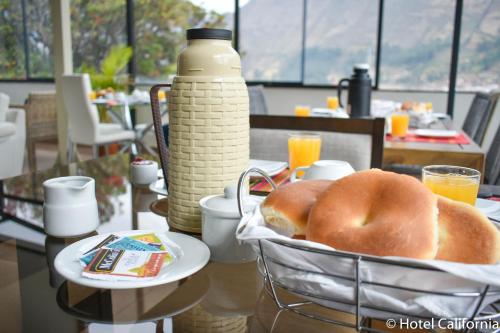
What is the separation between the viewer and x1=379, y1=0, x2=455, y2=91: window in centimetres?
492

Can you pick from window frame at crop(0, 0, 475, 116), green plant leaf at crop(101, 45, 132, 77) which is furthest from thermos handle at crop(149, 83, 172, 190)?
green plant leaf at crop(101, 45, 132, 77)

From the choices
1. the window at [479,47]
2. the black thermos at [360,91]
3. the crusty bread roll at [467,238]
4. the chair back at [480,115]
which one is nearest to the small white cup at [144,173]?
the crusty bread roll at [467,238]

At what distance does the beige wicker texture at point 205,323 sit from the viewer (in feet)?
1.57

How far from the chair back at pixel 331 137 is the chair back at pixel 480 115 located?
4.40 feet

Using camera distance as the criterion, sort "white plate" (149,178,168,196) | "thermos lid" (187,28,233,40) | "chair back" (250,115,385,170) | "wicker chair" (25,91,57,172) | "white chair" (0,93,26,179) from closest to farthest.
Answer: "thermos lid" (187,28,233,40), "white plate" (149,178,168,196), "chair back" (250,115,385,170), "white chair" (0,93,26,179), "wicker chair" (25,91,57,172)

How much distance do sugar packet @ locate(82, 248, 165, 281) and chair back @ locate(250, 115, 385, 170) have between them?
1.07m

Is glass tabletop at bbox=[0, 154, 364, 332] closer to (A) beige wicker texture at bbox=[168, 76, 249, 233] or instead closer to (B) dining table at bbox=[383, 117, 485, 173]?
(A) beige wicker texture at bbox=[168, 76, 249, 233]

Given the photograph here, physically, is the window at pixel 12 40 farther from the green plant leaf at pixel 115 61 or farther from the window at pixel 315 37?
the green plant leaf at pixel 115 61

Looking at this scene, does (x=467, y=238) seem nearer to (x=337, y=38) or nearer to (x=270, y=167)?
(x=270, y=167)

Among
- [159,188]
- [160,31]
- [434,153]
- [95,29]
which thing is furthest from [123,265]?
[95,29]

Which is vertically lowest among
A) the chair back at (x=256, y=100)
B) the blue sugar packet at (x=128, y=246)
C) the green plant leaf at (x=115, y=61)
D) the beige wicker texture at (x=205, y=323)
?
the beige wicker texture at (x=205, y=323)

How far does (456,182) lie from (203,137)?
0.43m

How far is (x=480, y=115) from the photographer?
281 cm

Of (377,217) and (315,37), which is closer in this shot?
(377,217)
